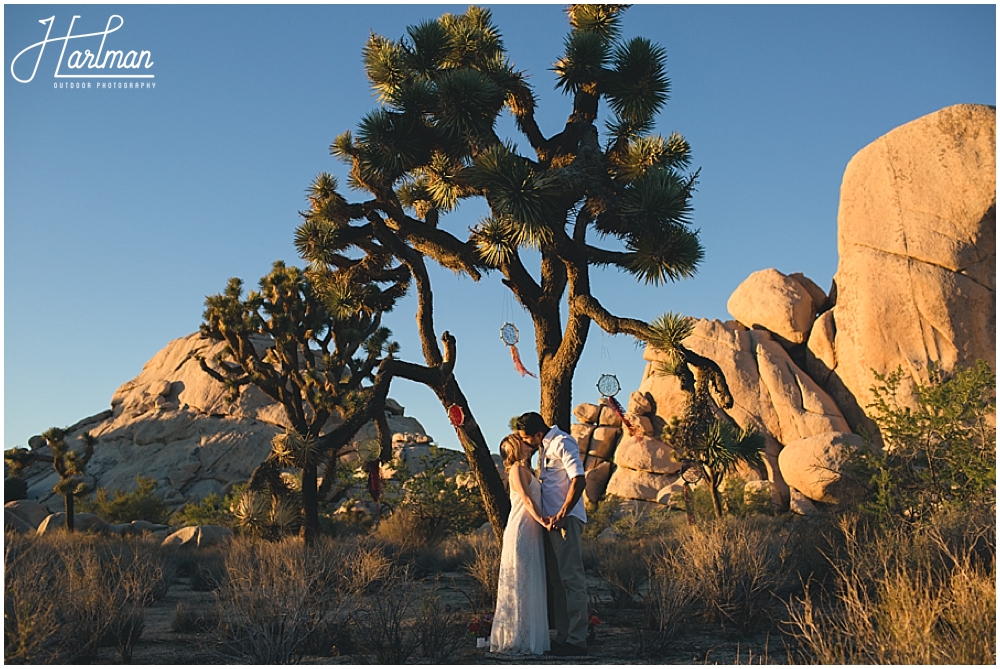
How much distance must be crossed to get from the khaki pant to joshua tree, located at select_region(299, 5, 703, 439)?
2383 mm

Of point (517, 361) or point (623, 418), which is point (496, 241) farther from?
point (623, 418)

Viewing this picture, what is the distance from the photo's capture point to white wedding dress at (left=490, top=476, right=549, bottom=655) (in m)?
5.65

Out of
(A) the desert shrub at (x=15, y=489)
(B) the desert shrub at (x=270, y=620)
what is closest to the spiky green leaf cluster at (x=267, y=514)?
(B) the desert shrub at (x=270, y=620)

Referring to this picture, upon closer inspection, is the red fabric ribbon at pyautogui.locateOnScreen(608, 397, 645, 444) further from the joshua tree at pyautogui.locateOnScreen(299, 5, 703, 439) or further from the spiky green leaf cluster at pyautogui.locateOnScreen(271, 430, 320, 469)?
the spiky green leaf cluster at pyautogui.locateOnScreen(271, 430, 320, 469)

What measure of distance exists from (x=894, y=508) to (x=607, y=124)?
5.91 m

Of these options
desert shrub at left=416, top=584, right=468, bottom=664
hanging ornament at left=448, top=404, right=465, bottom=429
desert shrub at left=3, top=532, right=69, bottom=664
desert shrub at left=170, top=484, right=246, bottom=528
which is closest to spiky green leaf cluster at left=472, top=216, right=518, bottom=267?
hanging ornament at left=448, top=404, right=465, bottom=429

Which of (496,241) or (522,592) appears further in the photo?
(496,241)

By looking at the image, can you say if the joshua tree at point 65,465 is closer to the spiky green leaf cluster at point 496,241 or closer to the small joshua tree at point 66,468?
the small joshua tree at point 66,468

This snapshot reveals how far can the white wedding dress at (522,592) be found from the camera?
565 centimetres

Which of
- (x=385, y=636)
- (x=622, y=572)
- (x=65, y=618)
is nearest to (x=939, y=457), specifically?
(x=622, y=572)

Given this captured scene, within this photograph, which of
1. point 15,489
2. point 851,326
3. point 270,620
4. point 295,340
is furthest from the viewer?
point 15,489

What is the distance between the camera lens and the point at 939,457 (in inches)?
400

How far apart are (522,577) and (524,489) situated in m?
0.62

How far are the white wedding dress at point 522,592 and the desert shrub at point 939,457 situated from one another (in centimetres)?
550
